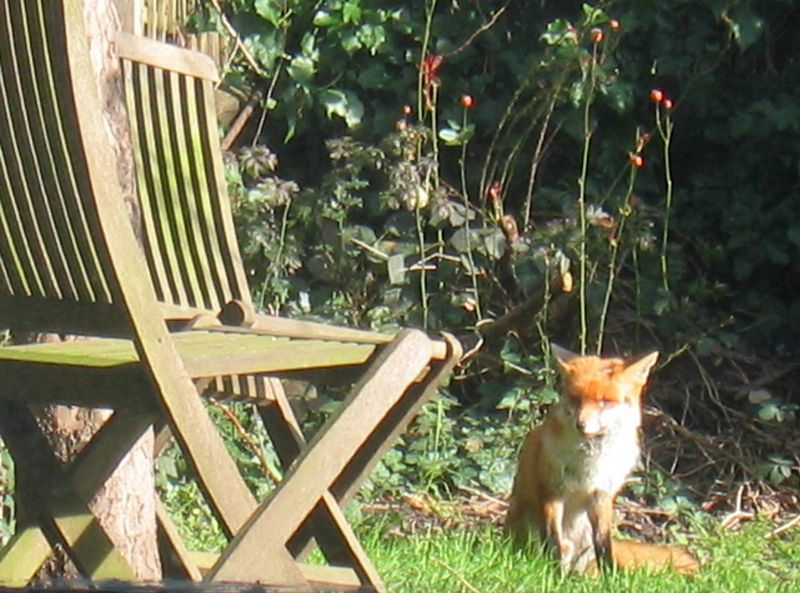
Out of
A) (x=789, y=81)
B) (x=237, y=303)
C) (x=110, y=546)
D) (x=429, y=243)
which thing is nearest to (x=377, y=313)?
(x=429, y=243)

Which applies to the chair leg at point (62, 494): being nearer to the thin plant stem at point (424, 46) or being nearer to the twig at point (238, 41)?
the thin plant stem at point (424, 46)

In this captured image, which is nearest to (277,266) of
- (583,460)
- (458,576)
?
(583,460)

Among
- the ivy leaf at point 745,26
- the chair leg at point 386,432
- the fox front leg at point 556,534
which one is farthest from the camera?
the ivy leaf at point 745,26

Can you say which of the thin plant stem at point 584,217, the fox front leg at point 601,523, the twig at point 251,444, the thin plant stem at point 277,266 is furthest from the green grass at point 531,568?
the thin plant stem at point 277,266

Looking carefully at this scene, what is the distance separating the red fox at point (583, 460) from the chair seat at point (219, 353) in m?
1.80

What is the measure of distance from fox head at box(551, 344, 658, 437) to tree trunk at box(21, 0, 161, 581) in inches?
69.8

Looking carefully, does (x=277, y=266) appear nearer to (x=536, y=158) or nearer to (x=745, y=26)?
(x=536, y=158)

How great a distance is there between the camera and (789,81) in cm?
666

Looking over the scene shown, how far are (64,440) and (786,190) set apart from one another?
3763 mm

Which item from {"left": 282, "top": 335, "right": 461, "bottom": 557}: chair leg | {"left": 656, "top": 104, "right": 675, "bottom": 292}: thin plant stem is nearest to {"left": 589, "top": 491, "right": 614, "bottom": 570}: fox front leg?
{"left": 656, "top": 104, "right": 675, "bottom": 292}: thin plant stem

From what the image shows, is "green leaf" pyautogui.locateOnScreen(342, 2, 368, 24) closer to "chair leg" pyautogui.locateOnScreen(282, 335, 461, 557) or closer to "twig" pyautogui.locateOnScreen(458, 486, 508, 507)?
"twig" pyautogui.locateOnScreen(458, 486, 508, 507)

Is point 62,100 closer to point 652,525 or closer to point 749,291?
point 652,525

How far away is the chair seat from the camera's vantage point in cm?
305

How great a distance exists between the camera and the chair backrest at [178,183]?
393 cm
